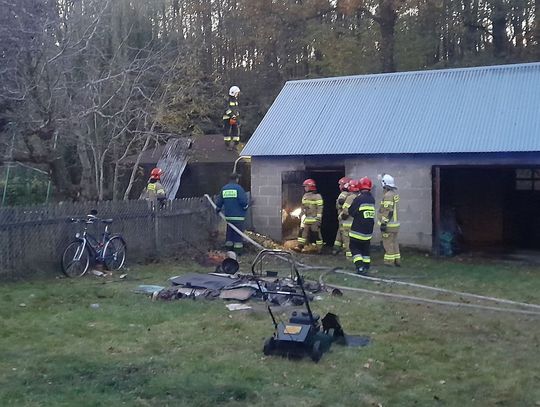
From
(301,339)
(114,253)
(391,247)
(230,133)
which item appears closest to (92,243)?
(114,253)

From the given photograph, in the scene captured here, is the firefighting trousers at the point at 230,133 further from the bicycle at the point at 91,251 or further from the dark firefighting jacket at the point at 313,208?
the bicycle at the point at 91,251

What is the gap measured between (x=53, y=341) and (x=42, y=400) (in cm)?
226

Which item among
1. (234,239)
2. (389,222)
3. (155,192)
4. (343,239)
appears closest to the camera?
(389,222)

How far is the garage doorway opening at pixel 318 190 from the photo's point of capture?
18.8 metres

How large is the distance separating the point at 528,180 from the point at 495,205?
1164 mm

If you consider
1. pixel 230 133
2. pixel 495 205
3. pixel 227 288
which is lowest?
pixel 227 288

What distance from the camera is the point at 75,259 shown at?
13.4m

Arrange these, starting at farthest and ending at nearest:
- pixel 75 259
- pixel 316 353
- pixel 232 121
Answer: pixel 232 121
pixel 75 259
pixel 316 353

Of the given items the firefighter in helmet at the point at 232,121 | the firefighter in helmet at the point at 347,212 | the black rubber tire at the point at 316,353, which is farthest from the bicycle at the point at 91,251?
the firefighter in helmet at the point at 232,121

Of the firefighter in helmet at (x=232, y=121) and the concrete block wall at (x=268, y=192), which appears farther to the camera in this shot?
the firefighter in helmet at (x=232, y=121)

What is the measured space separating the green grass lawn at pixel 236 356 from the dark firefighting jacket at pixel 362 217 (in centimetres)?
213

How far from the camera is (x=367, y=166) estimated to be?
58.2 ft

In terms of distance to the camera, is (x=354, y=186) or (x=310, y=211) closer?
(x=354, y=186)

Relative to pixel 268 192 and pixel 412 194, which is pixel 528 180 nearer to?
pixel 412 194
